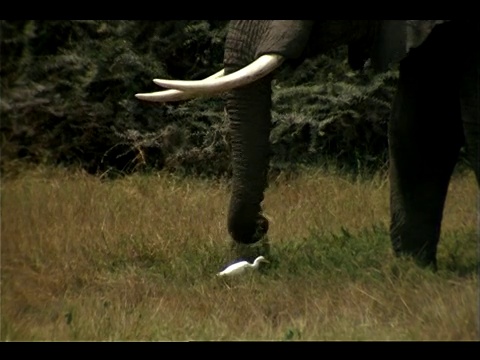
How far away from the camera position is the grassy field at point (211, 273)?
13.8 feet

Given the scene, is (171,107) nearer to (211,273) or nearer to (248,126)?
(211,273)

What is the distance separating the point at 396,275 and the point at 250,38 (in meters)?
1.17

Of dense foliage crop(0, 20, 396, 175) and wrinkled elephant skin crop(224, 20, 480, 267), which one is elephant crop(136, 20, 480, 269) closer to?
wrinkled elephant skin crop(224, 20, 480, 267)

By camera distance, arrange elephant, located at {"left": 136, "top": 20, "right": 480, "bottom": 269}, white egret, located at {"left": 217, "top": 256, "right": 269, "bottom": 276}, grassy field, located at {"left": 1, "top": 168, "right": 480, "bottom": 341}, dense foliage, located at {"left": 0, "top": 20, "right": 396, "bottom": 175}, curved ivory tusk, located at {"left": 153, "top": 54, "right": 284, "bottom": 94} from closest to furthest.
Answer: grassy field, located at {"left": 1, "top": 168, "right": 480, "bottom": 341}
elephant, located at {"left": 136, "top": 20, "right": 480, "bottom": 269}
curved ivory tusk, located at {"left": 153, "top": 54, "right": 284, "bottom": 94}
white egret, located at {"left": 217, "top": 256, "right": 269, "bottom": 276}
dense foliage, located at {"left": 0, "top": 20, "right": 396, "bottom": 175}

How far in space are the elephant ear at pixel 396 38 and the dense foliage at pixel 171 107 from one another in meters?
1.93

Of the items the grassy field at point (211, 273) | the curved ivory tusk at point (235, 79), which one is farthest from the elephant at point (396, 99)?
the grassy field at point (211, 273)

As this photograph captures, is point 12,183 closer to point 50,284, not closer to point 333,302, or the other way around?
point 50,284

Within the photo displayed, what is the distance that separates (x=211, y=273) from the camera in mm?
5383

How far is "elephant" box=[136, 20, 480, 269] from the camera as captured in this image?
4.77m

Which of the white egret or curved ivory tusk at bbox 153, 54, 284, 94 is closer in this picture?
curved ivory tusk at bbox 153, 54, 284, 94

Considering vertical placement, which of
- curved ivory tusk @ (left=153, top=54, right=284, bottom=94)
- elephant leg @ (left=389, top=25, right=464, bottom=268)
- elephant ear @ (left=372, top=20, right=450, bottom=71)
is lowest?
elephant leg @ (left=389, top=25, right=464, bottom=268)

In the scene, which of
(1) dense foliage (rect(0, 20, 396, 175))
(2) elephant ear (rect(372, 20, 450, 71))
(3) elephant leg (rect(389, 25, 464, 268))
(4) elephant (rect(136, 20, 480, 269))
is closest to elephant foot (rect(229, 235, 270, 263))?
(4) elephant (rect(136, 20, 480, 269))

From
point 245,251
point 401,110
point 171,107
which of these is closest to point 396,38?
point 401,110
